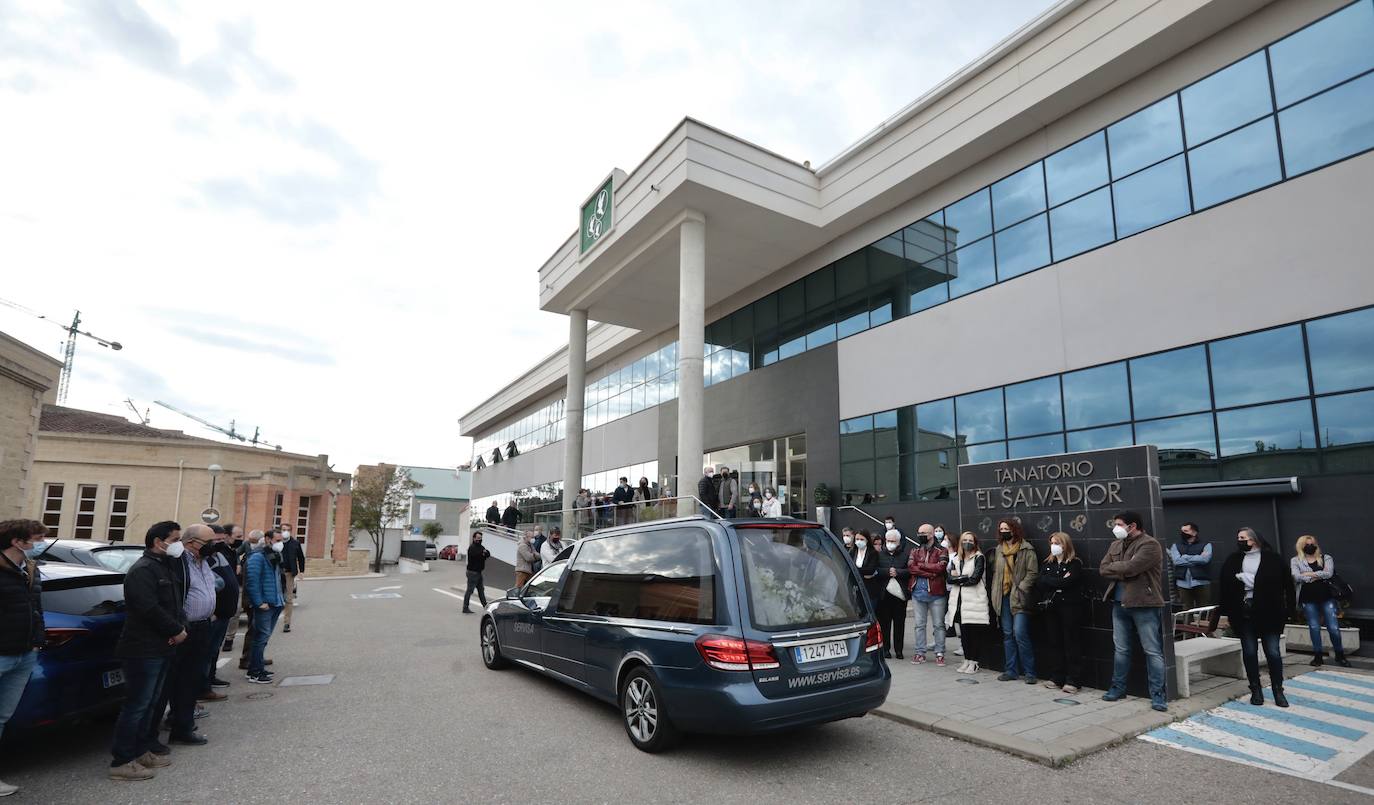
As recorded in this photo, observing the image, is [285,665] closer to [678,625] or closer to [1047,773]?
[678,625]

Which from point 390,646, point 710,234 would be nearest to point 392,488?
point 710,234

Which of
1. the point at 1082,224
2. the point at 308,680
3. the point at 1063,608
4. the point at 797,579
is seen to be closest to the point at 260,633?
the point at 308,680

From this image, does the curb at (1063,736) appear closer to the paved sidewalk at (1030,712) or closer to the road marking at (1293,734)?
the paved sidewalk at (1030,712)

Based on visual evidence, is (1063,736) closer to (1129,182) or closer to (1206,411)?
(1206,411)

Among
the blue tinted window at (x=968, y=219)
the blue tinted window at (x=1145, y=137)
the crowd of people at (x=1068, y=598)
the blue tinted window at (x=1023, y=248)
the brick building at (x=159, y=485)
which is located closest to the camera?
the crowd of people at (x=1068, y=598)

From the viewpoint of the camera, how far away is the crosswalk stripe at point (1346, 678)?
7.90 metres

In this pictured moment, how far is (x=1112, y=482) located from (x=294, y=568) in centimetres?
1215

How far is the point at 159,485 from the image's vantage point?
3862cm

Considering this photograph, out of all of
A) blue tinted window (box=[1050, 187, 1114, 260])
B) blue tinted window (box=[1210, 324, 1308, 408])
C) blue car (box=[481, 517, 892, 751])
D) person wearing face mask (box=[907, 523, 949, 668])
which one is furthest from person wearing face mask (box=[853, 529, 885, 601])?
blue tinted window (box=[1050, 187, 1114, 260])

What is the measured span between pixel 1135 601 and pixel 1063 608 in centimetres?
87

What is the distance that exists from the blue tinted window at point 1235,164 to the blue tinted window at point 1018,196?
10.1 ft

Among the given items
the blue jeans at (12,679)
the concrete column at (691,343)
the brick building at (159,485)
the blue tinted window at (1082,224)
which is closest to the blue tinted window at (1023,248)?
the blue tinted window at (1082,224)

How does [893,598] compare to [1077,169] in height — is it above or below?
below

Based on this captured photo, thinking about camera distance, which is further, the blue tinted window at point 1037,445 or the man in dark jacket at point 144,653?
the blue tinted window at point 1037,445
